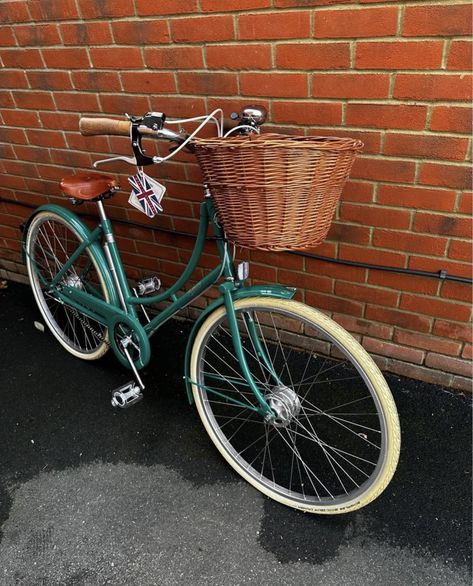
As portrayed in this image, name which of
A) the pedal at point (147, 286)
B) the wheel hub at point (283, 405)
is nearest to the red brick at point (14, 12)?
the pedal at point (147, 286)

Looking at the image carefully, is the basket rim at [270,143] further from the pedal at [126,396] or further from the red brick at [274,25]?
the pedal at [126,396]

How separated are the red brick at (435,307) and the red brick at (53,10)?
2060 millimetres

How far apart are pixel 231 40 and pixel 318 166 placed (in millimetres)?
971

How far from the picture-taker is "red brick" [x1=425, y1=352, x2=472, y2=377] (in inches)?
84.0

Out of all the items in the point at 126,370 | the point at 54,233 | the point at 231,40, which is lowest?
the point at 126,370

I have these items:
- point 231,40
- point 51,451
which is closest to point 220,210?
point 231,40

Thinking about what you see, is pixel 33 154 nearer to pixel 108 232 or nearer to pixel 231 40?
pixel 108 232

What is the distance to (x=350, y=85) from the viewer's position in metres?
1.72

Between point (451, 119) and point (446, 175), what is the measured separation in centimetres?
21

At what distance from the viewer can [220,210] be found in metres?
1.36

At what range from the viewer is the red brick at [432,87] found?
1565 millimetres

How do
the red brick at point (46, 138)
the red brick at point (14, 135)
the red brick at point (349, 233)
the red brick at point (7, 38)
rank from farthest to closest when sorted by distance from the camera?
the red brick at point (14, 135), the red brick at point (46, 138), the red brick at point (7, 38), the red brick at point (349, 233)

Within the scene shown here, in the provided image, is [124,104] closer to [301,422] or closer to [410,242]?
[410,242]

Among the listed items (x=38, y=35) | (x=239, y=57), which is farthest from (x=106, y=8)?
(x=239, y=57)
